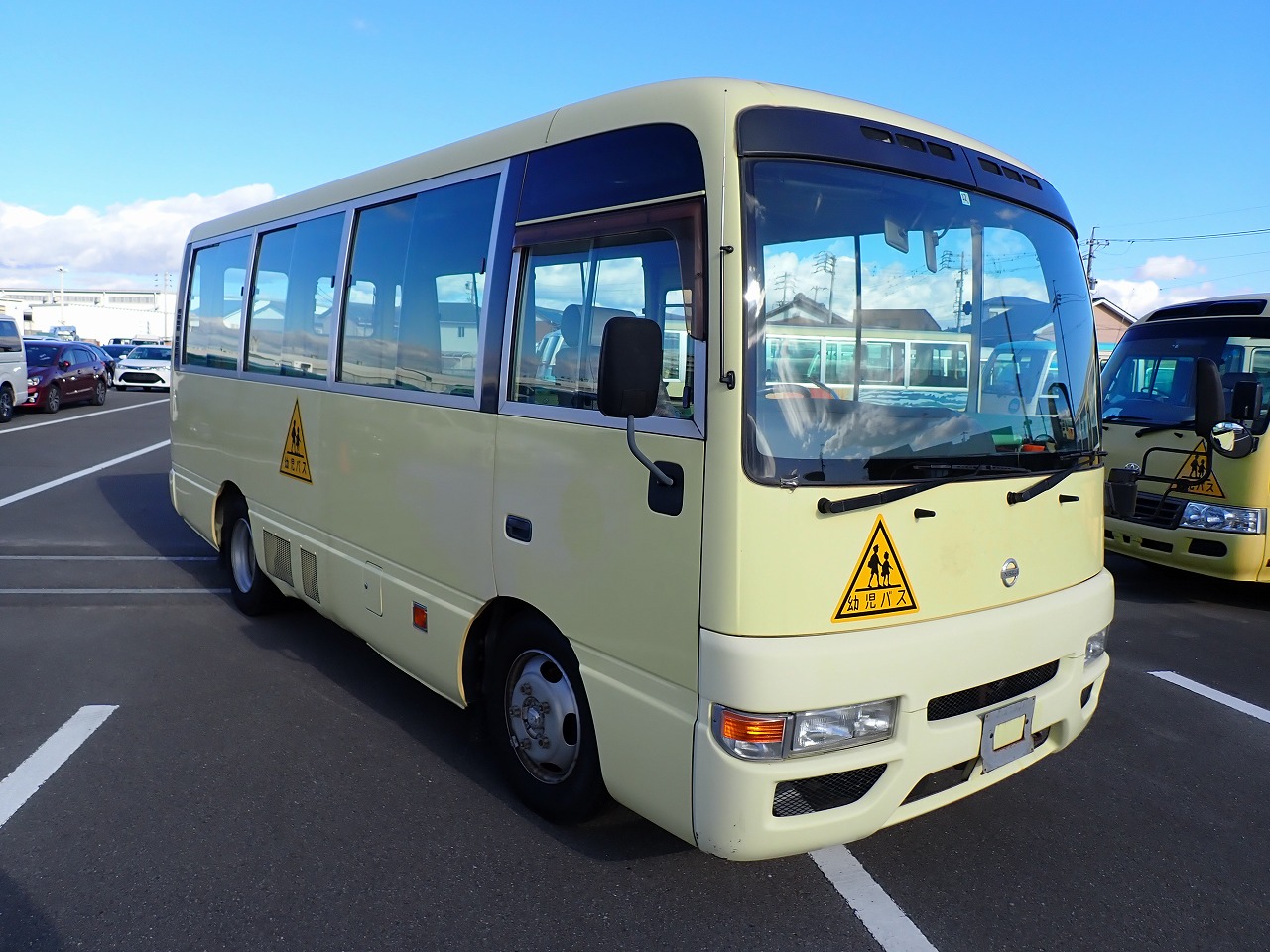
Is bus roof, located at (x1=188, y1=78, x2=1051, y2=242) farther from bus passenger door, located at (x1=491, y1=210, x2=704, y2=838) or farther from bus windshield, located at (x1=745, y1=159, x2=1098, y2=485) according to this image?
bus passenger door, located at (x1=491, y1=210, x2=704, y2=838)

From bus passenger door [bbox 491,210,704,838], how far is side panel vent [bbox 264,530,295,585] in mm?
2510

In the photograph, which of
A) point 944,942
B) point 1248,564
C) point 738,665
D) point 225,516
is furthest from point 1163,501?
point 225,516

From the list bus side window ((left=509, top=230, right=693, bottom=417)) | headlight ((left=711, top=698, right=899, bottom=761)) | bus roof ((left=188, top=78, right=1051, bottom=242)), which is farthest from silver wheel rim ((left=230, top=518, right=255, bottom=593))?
headlight ((left=711, top=698, right=899, bottom=761))

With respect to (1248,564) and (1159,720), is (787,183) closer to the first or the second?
(1159,720)

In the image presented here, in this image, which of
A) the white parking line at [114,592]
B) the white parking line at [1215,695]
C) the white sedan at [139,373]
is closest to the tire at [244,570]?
the white parking line at [114,592]

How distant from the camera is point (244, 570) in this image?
6609 mm

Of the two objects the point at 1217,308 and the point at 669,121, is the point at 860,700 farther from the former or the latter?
the point at 1217,308

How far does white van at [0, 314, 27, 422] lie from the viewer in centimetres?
1959

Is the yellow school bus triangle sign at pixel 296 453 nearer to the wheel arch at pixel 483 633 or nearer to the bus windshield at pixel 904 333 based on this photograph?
the wheel arch at pixel 483 633

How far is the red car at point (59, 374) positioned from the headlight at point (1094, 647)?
22930mm

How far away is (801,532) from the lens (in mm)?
2775

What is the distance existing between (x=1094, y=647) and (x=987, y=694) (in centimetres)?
77

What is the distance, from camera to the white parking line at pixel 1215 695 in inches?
206

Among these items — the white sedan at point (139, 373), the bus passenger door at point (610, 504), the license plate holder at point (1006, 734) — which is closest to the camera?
the bus passenger door at point (610, 504)
